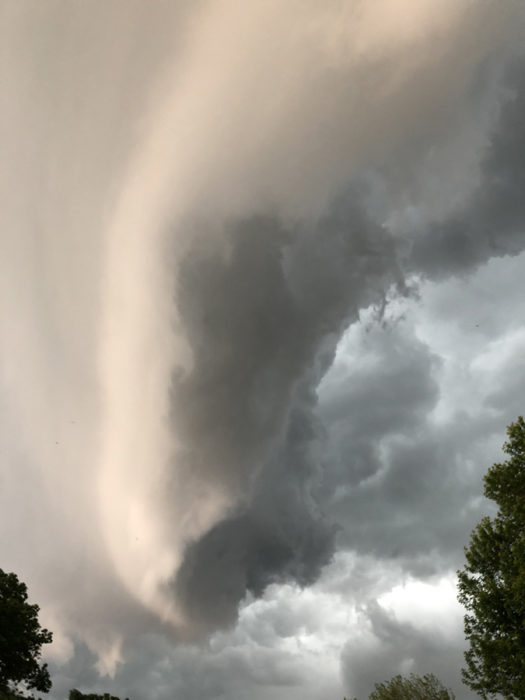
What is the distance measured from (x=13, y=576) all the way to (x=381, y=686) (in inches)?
1843

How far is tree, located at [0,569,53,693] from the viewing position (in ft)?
169

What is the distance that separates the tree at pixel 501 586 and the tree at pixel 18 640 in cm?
4200

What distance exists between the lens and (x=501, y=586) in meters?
32.7

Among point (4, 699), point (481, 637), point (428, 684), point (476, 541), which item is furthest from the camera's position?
point (428, 684)

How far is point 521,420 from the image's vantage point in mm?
35156

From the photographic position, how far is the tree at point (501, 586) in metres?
30.8

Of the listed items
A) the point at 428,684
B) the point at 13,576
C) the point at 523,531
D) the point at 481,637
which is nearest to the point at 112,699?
the point at 13,576

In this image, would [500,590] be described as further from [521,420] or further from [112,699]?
[112,699]

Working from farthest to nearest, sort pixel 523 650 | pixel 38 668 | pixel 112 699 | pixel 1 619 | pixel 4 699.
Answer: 1. pixel 112 699
2. pixel 38 668
3. pixel 1 619
4. pixel 4 699
5. pixel 523 650

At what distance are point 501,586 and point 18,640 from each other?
149ft

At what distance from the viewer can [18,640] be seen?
51.8 meters

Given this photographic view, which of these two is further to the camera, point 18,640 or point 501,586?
point 18,640

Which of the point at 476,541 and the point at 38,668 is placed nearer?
the point at 476,541

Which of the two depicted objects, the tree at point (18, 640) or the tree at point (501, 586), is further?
the tree at point (18, 640)
